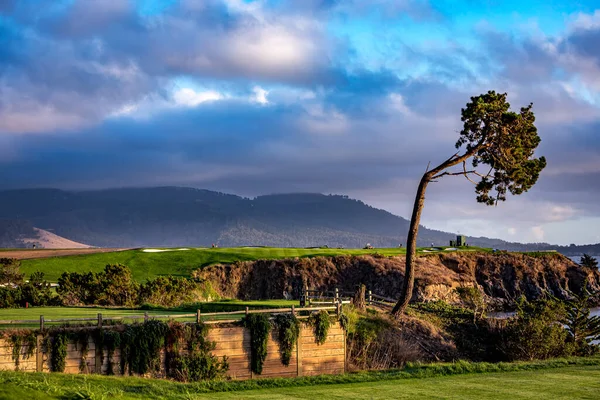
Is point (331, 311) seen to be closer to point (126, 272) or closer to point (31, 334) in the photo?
point (31, 334)

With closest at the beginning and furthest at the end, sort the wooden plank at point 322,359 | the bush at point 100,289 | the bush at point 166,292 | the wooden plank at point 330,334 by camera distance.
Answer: the wooden plank at point 322,359
the wooden plank at point 330,334
the bush at point 100,289
the bush at point 166,292

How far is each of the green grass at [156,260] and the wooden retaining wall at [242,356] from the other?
116 feet

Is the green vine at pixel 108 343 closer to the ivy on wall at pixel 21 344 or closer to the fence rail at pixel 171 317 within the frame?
the fence rail at pixel 171 317

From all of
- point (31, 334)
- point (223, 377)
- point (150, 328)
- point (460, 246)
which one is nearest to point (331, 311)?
point (223, 377)

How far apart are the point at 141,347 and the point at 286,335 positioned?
22.3 feet

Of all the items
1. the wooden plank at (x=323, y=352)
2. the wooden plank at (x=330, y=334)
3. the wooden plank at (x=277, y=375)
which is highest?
the wooden plank at (x=330, y=334)

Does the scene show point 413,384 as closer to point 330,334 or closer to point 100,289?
point 330,334

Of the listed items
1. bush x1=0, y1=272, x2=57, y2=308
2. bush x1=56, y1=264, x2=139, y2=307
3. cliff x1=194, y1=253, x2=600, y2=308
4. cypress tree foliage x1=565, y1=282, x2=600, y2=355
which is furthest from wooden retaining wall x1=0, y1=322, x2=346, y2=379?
cliff x1=194, y1=253, x2=600, y2=308

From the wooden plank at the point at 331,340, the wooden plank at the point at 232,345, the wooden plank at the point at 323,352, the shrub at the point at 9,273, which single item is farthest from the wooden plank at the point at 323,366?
the shrub at the point at 9,273

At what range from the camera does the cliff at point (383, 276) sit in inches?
2857

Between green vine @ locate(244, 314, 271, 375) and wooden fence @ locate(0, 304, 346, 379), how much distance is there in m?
0.20

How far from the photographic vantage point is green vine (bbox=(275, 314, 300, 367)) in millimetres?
32594

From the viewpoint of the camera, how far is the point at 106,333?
28.4 m

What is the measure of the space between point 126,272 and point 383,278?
106ft
